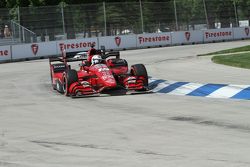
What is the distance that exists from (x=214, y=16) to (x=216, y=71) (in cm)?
Result: 2635

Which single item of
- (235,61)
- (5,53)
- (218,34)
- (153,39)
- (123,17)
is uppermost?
(123,17)

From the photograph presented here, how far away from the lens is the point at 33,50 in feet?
111

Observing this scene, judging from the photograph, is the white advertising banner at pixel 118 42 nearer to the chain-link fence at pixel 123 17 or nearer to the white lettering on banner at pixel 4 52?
the chain-link fence at pixel 123 17

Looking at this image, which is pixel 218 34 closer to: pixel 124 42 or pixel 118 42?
pixel 124 42

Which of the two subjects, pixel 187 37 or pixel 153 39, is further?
pixel 187 37

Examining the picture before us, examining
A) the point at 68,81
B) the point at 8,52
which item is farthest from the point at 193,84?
the point at 8,52

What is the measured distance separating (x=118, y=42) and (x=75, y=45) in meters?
3.29

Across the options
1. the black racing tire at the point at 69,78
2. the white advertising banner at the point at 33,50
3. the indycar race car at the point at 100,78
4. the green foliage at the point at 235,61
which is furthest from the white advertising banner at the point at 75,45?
the black racing tire at the point at 69,78

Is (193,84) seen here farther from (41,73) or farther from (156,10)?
(156,10)

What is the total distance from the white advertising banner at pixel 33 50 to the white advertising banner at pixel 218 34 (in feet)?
43.9

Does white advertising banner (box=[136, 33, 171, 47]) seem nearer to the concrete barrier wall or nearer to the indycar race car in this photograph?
the concrete barrier wall

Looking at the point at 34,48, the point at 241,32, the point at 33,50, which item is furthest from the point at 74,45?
the point at 241,32

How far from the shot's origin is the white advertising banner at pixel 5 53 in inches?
1273

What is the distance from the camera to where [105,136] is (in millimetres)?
8523
